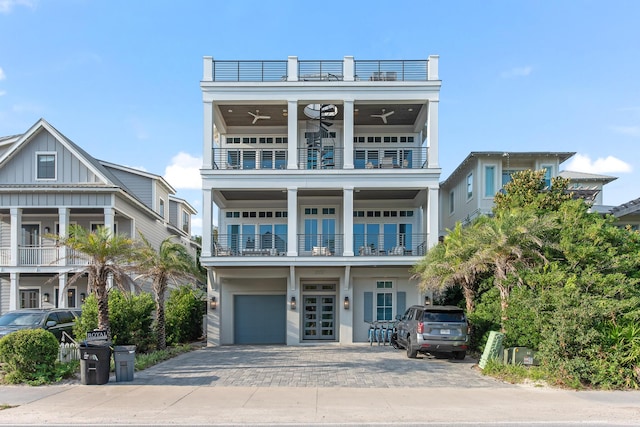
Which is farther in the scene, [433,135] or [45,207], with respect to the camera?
[45,207]

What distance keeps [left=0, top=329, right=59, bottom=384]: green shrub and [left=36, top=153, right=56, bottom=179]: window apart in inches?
539

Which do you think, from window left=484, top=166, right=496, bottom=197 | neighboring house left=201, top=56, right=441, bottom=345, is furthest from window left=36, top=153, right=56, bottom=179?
window left=484, top=166, right=496, bottom=197

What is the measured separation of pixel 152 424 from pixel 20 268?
18.3 m

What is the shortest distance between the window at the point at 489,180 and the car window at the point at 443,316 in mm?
11079

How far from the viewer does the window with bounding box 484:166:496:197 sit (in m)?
25.4

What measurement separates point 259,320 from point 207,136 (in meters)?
8.94

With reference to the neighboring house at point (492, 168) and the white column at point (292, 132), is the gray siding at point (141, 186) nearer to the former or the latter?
the white column at point (292, 132)

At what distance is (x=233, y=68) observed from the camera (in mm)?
22281

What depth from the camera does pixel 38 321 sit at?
1766cm

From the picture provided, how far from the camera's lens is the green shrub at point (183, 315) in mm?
21281

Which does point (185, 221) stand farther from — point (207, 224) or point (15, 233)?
point (207, 224)

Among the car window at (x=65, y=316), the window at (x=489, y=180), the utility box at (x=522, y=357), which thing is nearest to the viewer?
the utility box at (x=522, y=357)

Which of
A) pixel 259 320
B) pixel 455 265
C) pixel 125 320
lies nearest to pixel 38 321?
pixel 125 320

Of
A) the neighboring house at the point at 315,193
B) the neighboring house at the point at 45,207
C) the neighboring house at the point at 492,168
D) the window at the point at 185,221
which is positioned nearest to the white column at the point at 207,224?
the neighboring house at the point at 315,193
